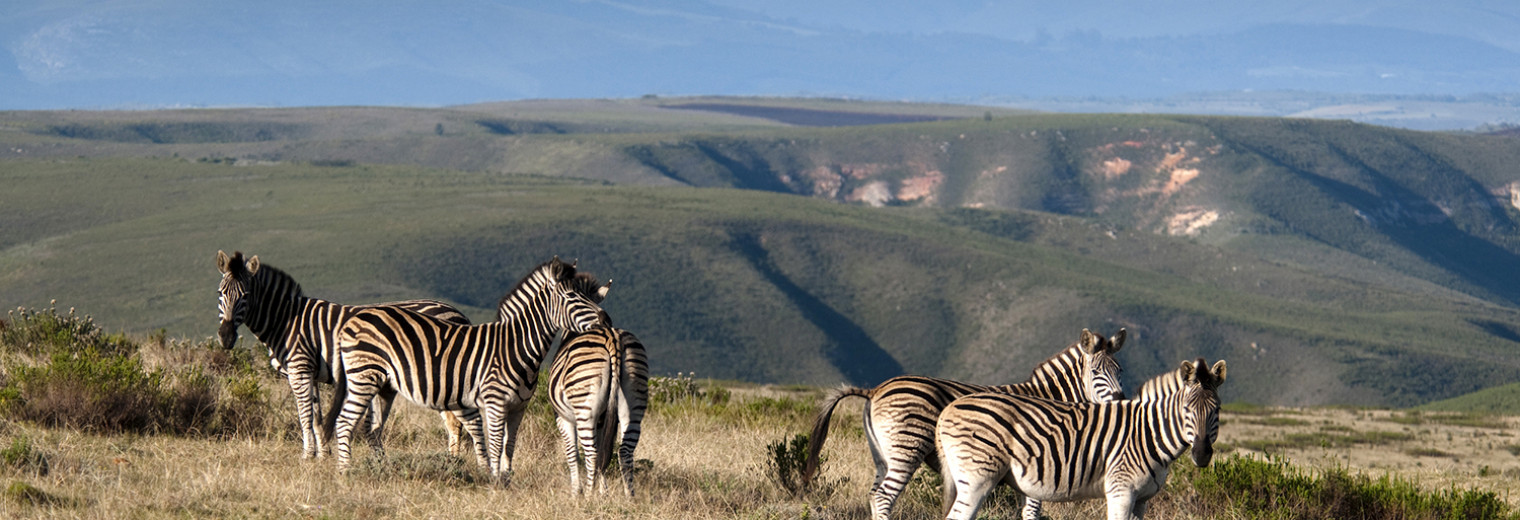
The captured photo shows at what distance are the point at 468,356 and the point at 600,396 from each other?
1267mm

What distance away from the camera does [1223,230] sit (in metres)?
172

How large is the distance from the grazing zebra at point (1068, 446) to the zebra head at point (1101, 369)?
1.30 m

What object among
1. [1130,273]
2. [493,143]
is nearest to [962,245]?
[1130,273]

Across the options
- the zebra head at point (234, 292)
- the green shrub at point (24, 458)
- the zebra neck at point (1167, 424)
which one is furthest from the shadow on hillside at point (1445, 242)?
the green shrub at point (24, 458)

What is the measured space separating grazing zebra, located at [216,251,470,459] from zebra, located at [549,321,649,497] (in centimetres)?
203

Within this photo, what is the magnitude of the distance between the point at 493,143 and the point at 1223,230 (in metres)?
102

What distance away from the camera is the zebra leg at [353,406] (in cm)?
1072

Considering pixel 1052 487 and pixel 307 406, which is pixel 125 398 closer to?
pixel 307 406

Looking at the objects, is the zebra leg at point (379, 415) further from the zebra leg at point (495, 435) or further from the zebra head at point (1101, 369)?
the zebra head at point (1101, 369)

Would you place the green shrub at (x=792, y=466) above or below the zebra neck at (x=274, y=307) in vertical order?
below

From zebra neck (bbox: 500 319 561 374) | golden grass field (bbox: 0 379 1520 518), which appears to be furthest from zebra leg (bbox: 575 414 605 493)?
zebra neck (bbox: 500 319 561 374)

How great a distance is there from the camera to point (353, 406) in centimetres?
1073

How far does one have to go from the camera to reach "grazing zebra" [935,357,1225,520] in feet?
28.6

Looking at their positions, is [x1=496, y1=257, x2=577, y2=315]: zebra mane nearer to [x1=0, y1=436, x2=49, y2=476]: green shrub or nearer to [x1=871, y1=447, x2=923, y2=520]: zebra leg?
[x1=871, y1=447, x2=923, y2=520]: zebra leg
